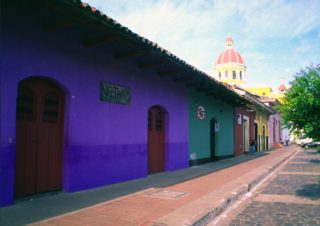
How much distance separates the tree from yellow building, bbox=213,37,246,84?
51770mm

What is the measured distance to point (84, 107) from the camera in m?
7.62

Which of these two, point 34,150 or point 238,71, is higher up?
point 238,71

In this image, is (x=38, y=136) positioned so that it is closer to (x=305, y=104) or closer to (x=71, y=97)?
(x=71, y=97)

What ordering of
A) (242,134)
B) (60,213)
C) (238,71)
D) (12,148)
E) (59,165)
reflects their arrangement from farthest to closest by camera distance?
(238,71), (242,134), (59,165), (12,148), (60,213)

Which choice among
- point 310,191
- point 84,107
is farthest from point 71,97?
point 310,191

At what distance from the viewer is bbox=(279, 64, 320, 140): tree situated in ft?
21.0

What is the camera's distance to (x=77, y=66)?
7.46 m

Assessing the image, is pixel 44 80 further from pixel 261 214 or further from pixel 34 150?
pixel 261 214

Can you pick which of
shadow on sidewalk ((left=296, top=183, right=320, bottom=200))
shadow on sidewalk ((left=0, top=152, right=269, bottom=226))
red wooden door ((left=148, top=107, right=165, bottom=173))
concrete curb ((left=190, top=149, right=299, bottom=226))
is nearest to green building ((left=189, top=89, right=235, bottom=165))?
red wooden door ((left=148, top=107, right=165, bottom=173))

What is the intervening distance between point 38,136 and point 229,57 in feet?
184

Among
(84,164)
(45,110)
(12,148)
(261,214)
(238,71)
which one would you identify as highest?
(238,71)

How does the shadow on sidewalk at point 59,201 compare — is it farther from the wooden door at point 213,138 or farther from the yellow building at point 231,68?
the yellow building at point 231,68

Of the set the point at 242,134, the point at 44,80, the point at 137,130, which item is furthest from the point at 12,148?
the point at 242,134

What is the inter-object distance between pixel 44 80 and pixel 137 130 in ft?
12.1
